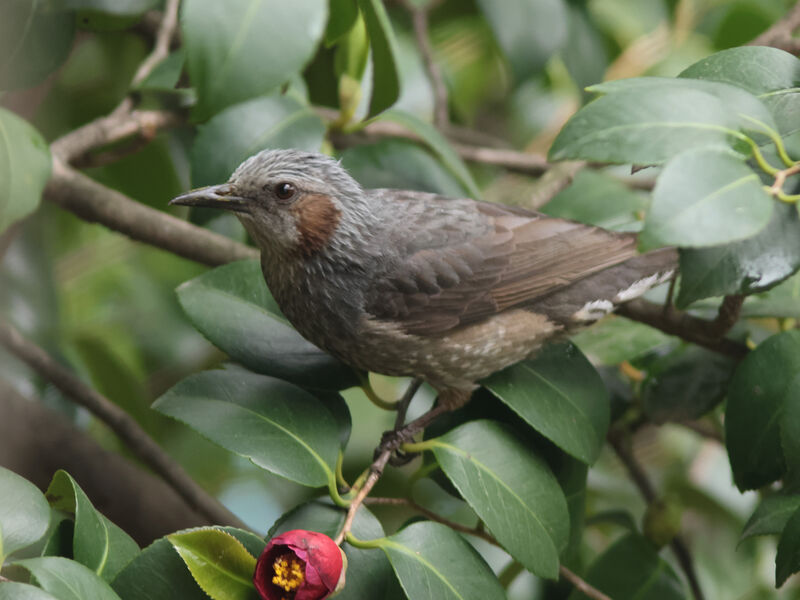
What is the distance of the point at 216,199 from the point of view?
1927 mm

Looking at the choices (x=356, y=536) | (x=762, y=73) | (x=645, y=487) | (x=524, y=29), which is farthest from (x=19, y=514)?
(x=524, y=29)

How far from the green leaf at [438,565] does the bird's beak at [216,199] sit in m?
0.82

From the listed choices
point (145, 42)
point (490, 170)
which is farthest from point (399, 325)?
point (490, 170)

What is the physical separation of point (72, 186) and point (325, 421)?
108 centimetres

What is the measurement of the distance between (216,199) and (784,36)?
1.60 meters

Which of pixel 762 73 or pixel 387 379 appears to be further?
pixel 387 379

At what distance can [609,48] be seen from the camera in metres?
3.52

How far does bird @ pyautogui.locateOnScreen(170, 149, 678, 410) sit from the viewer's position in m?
1.98

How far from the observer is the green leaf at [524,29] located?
261 centimetres

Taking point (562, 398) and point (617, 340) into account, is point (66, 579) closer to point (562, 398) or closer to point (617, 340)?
point (562, 398)

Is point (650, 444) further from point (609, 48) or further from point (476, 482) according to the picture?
point (476, 482)

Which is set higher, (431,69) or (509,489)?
(431,69)

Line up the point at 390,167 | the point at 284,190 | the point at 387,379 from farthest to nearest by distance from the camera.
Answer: the point at 387,379 < the point at 390,167 < the point at 284,190

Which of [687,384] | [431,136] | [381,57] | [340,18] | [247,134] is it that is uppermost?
[340,18]
